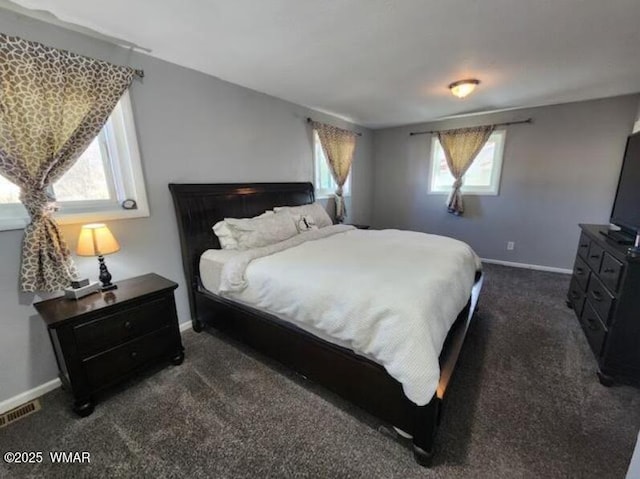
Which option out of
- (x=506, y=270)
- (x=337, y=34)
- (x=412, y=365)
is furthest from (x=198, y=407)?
(x=506, y=270)

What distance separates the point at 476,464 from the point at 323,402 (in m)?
0.81

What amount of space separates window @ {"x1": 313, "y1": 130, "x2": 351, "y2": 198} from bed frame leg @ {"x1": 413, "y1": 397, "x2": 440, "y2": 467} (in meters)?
3.19

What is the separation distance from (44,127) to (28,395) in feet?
5.46

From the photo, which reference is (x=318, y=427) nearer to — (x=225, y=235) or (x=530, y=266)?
(x=225, y=235)

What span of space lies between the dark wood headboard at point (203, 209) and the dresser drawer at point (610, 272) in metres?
2.89

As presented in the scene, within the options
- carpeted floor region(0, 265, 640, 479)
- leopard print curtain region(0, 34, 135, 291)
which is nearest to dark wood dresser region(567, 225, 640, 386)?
carpeted floor region(0, 265, 640, 479)

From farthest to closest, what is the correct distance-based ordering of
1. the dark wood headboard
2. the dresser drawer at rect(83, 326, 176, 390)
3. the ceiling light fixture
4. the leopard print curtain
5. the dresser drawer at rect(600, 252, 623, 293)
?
the ceiling light fixture, the dark wood headboard, the dresser drawer at rect(600, 252, 623, 293), the dresser drawer at rect(83, 326, 176, 390), the leopard print curtain

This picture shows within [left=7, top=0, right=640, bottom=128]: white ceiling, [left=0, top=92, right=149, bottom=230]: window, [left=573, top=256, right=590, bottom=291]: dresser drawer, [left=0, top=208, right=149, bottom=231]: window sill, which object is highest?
[left=7, top=0, right=640, bottom=128]: white ceiling

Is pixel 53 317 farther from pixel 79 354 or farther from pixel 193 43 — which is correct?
pixel 193 43

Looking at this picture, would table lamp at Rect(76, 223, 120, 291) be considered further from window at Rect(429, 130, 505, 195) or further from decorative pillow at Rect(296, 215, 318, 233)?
window at Rect(429, 130, 505, 195)

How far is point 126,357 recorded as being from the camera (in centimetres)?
172

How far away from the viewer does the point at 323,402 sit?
164cm

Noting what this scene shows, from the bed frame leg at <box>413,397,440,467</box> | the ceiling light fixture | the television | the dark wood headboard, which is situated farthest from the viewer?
the ceiling light fixture

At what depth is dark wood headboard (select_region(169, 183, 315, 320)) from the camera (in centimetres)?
232
